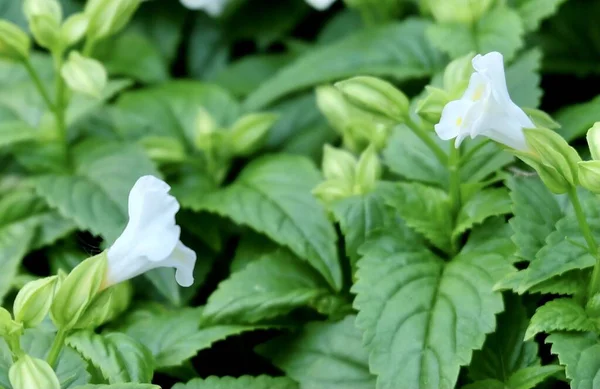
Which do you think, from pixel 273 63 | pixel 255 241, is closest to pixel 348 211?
pixel 255 241

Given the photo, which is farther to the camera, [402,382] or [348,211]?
[348,211]

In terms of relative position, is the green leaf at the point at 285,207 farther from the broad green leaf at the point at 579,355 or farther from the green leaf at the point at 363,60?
the broad green leaf at the point at 579,355

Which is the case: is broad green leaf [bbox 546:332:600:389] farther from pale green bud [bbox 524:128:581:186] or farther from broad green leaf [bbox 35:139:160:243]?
broad green leaf [bbox 35:139:160:243]

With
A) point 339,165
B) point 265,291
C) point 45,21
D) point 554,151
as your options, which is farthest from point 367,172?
point 45,21

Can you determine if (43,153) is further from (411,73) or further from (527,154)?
(527,154)

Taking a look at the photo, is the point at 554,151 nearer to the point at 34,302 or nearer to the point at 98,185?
the point at 34,302

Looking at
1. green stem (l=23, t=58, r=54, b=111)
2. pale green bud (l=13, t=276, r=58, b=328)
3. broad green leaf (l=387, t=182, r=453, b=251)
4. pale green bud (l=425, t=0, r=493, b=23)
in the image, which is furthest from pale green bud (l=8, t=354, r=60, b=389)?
pale green bud (l=425, t=0, r=493, b=23)

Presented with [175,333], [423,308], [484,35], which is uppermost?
[484,35]
